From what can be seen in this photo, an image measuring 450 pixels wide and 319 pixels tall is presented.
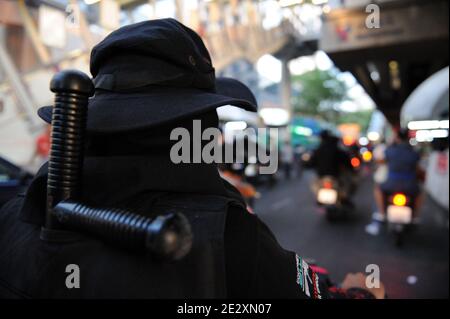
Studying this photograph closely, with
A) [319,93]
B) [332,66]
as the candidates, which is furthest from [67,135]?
[319,93]

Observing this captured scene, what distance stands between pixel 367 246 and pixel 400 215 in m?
0.61

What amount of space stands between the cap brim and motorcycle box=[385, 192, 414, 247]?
14.9 feet

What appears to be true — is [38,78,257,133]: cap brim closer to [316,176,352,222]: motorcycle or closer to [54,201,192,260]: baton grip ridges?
[54,201,192,260]: baton grip ridges

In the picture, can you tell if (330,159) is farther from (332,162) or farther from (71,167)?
(71,167)

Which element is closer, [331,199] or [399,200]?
[399,200]

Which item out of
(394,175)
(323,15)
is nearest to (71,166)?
(394,175)

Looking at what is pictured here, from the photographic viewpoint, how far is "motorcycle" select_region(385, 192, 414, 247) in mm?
4855

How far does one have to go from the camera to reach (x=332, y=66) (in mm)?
9406

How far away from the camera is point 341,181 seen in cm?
666

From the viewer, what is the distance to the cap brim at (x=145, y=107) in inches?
35.9

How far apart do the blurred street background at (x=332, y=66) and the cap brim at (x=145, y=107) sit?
2.02 feet

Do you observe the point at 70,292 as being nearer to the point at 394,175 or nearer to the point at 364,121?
the point at 394,175

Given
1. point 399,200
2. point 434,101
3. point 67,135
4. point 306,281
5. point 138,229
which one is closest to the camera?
point 138,229

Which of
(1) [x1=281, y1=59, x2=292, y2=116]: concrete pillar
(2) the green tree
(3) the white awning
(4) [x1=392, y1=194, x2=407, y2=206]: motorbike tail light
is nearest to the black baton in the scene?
(3) the white awning
